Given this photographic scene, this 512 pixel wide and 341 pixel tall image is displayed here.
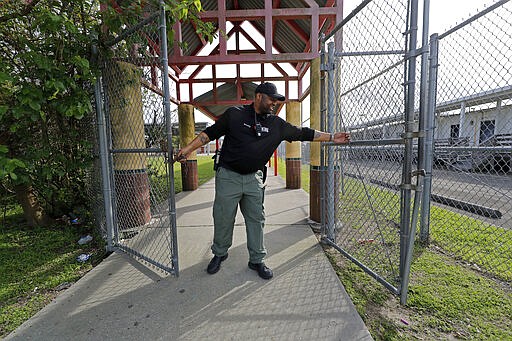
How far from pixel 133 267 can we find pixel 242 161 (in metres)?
1.83

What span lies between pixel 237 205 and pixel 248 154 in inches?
22.9

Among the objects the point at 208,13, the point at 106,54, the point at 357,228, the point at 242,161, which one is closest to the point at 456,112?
the point at 357,228

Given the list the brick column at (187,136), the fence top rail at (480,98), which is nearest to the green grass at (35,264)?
the brick column at (187,136)

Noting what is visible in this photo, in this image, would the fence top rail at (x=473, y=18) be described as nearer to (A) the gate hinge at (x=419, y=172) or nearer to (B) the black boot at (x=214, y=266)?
(A) the gate hinge at (x=419, y=172)

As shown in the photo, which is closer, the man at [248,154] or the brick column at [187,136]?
the man at [248,154]

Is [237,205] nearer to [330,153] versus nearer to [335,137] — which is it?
[335,137]

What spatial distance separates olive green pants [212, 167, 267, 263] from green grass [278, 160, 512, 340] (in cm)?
98

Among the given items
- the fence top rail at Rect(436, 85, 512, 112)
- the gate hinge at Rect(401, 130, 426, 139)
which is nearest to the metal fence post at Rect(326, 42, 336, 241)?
the gate hinge at Rect(401, 130, 426, 139)

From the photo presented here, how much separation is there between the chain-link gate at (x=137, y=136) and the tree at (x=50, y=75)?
0.21m

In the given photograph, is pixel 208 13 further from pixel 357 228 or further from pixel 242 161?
pixel 357 228

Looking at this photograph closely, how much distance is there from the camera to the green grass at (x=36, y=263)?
7.62ft

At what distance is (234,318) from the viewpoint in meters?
2.05

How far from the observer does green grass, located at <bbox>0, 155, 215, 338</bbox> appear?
2.32 meters

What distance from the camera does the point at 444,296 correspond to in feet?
7.49
